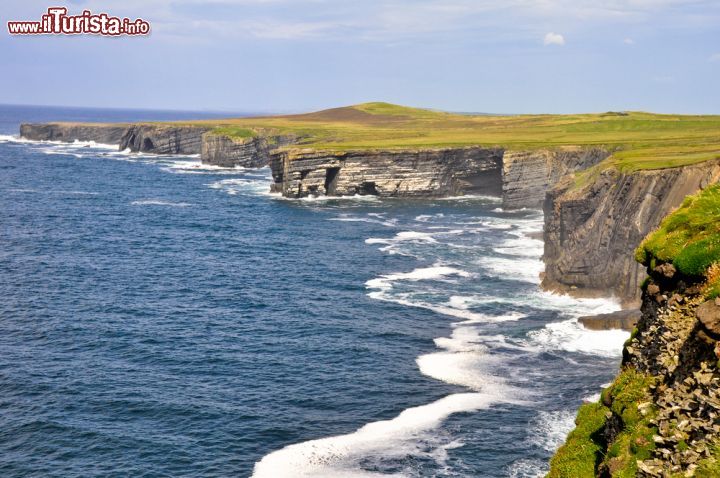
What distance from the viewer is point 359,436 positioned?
4838cm

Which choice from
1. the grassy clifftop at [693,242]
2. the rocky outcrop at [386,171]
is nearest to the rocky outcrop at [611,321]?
the grassy clifftop at [693,242]

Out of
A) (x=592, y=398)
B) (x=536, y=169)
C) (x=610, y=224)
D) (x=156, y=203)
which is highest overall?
(x=536, y=169)

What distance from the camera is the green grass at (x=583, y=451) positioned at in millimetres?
26609

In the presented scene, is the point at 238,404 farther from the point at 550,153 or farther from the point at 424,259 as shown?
the point at 550,153

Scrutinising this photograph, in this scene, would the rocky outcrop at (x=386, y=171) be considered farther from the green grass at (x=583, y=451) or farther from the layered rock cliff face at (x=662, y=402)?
the green grass at (x=583, y=451)

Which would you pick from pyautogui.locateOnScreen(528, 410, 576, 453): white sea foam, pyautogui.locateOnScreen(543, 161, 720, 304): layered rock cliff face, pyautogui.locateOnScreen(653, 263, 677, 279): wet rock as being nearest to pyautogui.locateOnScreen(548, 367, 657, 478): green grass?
pyautogui.locateOnScreen(653, 263, 677, 279): wet rock

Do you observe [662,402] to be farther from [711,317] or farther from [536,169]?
[536,169]

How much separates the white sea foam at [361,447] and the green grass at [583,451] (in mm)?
17195

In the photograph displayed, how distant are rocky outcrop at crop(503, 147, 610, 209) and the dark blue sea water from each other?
88.0ft

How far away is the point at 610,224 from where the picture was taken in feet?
267

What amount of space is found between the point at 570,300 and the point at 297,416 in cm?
3922

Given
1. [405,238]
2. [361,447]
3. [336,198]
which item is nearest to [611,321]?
[361,447]

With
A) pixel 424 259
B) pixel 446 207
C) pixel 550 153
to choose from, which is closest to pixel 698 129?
pixel 550 153

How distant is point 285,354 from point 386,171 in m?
101
